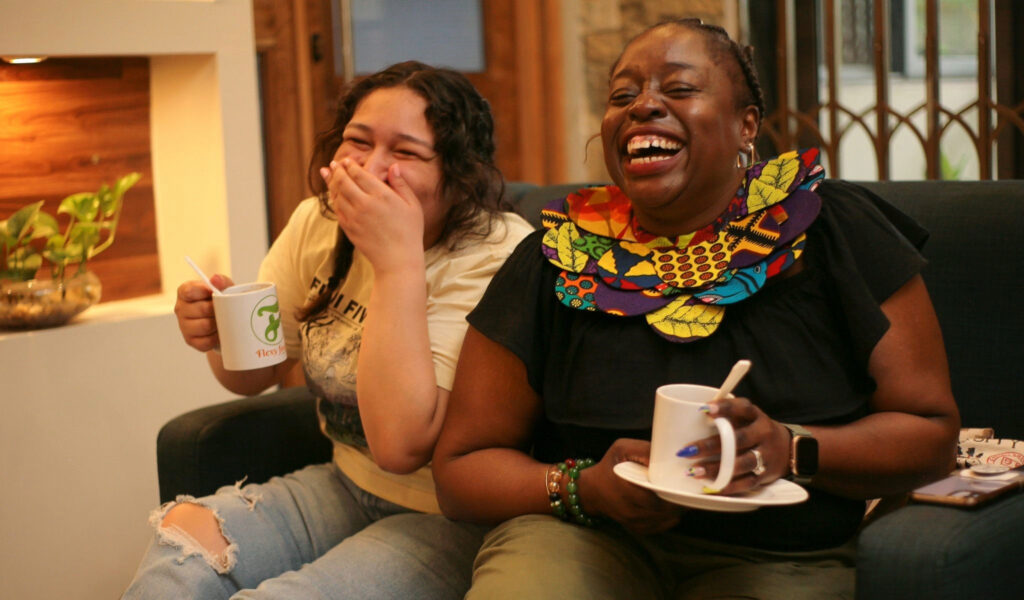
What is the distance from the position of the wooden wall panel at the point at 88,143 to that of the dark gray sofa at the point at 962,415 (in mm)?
762

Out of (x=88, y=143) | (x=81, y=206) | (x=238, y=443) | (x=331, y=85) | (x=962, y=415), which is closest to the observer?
(x=962, y=415)

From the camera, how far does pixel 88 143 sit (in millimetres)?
2283

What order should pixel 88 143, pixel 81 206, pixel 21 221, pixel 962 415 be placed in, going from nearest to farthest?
1. pixel 962 415
2. pixel 21 221
3. pixel 81 206
4. pixel 88 143

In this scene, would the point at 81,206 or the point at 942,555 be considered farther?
the point at 81,206

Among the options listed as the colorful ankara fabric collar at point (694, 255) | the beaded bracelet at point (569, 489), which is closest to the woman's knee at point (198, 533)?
the beaded bracelet at point (569, 489)

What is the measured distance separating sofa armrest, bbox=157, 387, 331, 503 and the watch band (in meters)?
0.90

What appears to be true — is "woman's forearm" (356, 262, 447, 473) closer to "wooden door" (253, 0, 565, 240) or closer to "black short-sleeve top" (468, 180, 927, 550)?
"black short-sleeve top" (468, 180, 927, 550)

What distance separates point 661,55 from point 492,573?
0.67 metres

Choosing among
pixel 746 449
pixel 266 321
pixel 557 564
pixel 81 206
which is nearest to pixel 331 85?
pixel 81 206

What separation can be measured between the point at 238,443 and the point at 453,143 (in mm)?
611

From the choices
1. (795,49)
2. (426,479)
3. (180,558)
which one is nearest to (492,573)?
(426,479)

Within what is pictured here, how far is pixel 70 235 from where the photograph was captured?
2.11m

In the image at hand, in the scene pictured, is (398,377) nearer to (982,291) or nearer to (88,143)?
(982,291)

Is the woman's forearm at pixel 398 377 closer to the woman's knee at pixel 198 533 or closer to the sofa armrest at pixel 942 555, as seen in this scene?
the woman's knee at pixel 198 533
